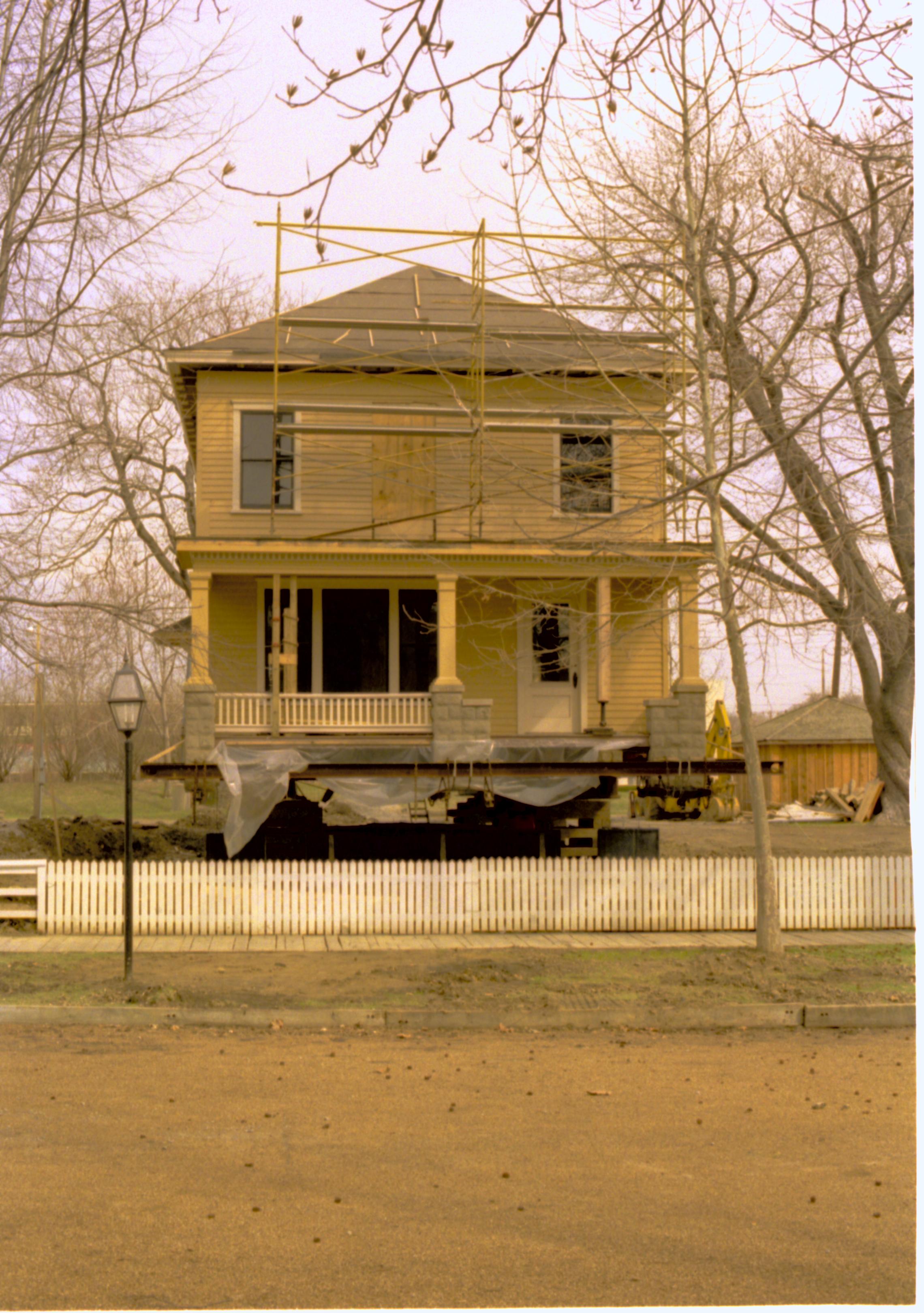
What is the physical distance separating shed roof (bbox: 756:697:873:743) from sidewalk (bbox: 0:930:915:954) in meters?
30.6

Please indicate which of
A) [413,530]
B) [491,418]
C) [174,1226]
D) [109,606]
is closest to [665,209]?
[491,418]

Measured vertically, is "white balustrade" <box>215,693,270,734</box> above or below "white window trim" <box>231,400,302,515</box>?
below

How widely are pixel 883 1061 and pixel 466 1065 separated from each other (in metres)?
3.57

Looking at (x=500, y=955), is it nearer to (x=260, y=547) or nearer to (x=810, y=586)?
(x=260, y=547)

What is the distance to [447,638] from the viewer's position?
67.7ft

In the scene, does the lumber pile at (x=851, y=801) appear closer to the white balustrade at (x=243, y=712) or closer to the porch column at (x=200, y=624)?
the white balustrade at (x=243, y=712)

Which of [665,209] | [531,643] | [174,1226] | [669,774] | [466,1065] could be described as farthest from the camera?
[531,643]

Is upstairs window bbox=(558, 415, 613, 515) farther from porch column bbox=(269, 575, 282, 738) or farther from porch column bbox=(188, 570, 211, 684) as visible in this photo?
porch column bbox=(188, 570, 211, 684)

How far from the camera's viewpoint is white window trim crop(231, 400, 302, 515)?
2181 cm

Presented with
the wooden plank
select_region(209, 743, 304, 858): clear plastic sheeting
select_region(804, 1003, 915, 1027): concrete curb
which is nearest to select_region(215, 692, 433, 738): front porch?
select_region(209, 743, 304, 858): clear plastic sheeting

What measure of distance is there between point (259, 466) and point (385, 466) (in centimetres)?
218

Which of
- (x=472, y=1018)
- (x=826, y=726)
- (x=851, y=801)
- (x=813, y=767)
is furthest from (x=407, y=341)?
(x=826, y=726)

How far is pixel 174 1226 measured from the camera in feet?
20.7

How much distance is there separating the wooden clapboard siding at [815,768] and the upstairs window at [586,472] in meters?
25.4
